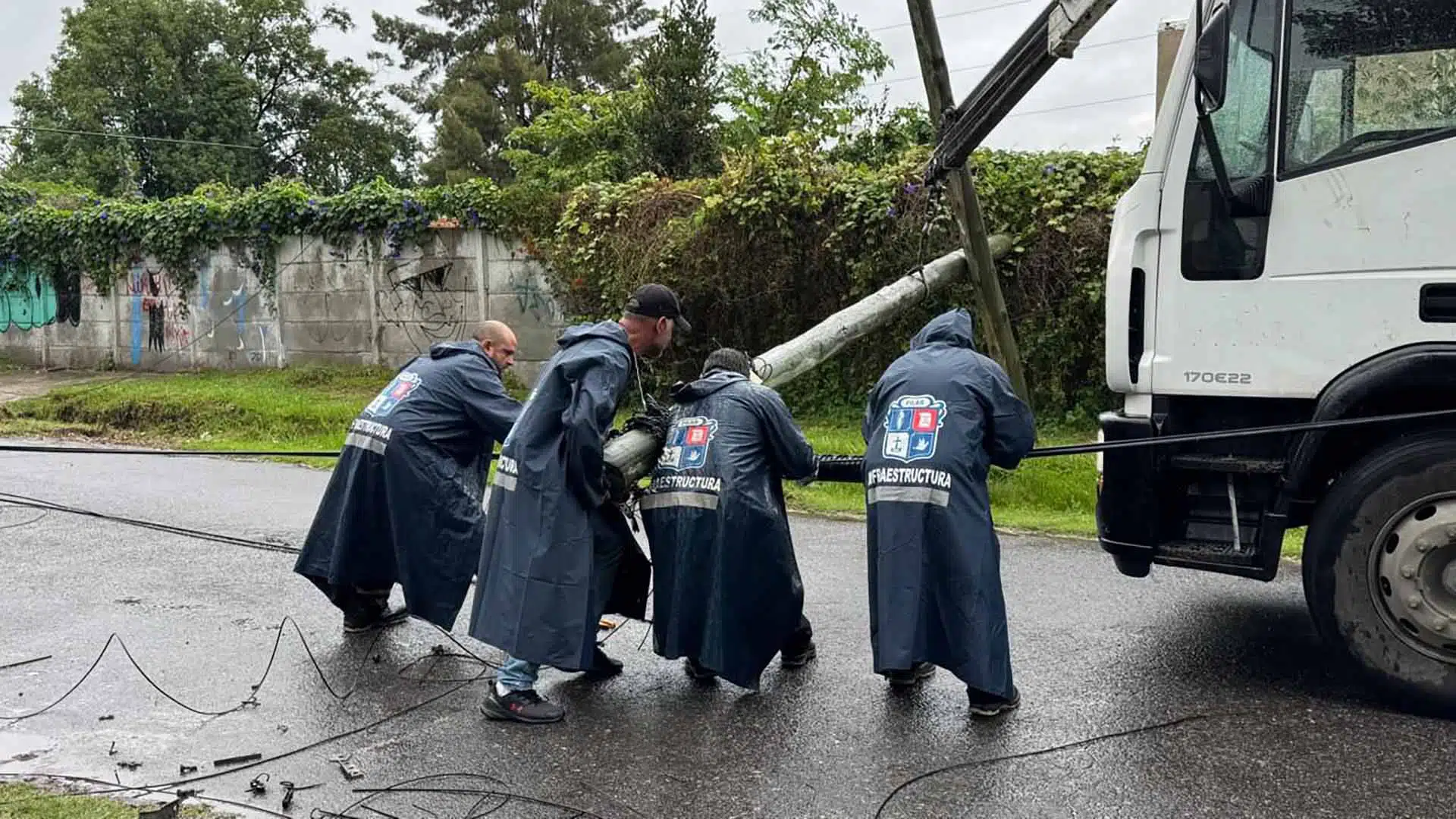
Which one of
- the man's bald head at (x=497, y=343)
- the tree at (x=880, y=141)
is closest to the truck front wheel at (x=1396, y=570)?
the man's bald head at (x=497, y=343)

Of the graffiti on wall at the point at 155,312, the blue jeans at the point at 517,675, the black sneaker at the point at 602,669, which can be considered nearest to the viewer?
the blue jeans at the point at 517,675

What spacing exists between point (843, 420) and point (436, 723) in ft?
27.8

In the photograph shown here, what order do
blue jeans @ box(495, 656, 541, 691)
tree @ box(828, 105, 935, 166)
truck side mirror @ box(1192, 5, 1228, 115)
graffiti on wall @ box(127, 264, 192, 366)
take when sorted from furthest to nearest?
graffiti on wall @ box(127, 264, 192, 366) < tree @ box(828, 105, 935, 166) < blue jeans @ box(495, 656, 541, 691) < truck side mirror @ box(1192, 5, 1228, 115)

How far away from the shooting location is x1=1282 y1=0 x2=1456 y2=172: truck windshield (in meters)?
4.61

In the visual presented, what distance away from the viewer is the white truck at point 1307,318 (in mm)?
4562

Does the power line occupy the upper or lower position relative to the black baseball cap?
upper

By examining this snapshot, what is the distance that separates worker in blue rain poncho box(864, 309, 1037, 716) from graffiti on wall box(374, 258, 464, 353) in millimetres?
11801

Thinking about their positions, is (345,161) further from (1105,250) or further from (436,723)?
(436,723)

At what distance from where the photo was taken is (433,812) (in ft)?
13.5

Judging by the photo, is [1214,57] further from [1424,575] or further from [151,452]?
[151,452]

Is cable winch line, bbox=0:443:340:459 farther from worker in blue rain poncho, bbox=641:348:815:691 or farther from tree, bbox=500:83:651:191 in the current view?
tree, bbox=500:83:651:191

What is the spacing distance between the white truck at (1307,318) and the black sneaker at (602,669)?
223 cm

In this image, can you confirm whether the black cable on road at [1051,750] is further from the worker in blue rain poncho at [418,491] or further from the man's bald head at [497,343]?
the man's bald head at [497,343]

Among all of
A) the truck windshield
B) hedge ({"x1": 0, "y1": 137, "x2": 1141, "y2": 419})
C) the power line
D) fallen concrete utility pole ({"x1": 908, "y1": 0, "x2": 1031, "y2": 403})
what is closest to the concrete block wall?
hedge ({"x1": 0, "y1": 137, "x2": 1141, "y2": 419})
